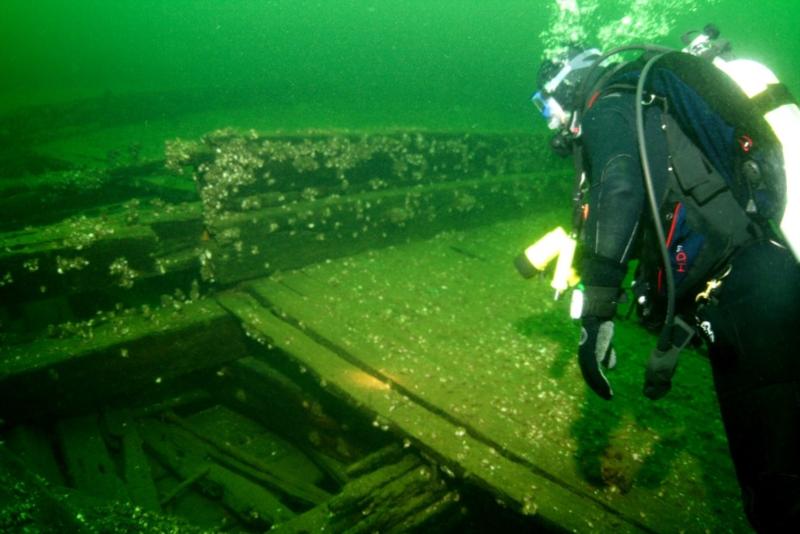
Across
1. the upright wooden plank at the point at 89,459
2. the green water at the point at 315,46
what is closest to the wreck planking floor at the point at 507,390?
the upright wooden plank at the point at 89,459

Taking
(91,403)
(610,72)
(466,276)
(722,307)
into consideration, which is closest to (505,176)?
(466,276)

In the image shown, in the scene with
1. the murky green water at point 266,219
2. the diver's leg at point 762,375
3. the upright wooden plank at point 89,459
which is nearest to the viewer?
the diver's leg at point 762,375

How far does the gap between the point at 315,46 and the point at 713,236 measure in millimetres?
152435

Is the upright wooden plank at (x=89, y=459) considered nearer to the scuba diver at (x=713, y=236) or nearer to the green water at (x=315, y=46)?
the scuba diver at (x=713, y=236)

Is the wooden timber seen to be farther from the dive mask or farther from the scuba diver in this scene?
the scuba diver

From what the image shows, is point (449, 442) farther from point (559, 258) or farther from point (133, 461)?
point (133, 461)

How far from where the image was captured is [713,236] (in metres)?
2.27

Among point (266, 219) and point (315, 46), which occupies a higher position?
point (315, 46)

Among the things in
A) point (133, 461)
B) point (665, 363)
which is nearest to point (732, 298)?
point (665, 363)

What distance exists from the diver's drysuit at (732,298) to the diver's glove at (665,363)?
0.32 ft

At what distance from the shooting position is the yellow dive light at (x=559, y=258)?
111 inches

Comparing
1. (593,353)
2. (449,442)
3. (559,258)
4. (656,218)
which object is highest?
(656,218)

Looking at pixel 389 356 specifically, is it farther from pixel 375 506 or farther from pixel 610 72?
pixel 610 72

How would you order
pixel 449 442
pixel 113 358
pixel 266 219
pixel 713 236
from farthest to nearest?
pixel 266 219 → pixel 113 358 → pixel 449 442 → pixel 713 236
